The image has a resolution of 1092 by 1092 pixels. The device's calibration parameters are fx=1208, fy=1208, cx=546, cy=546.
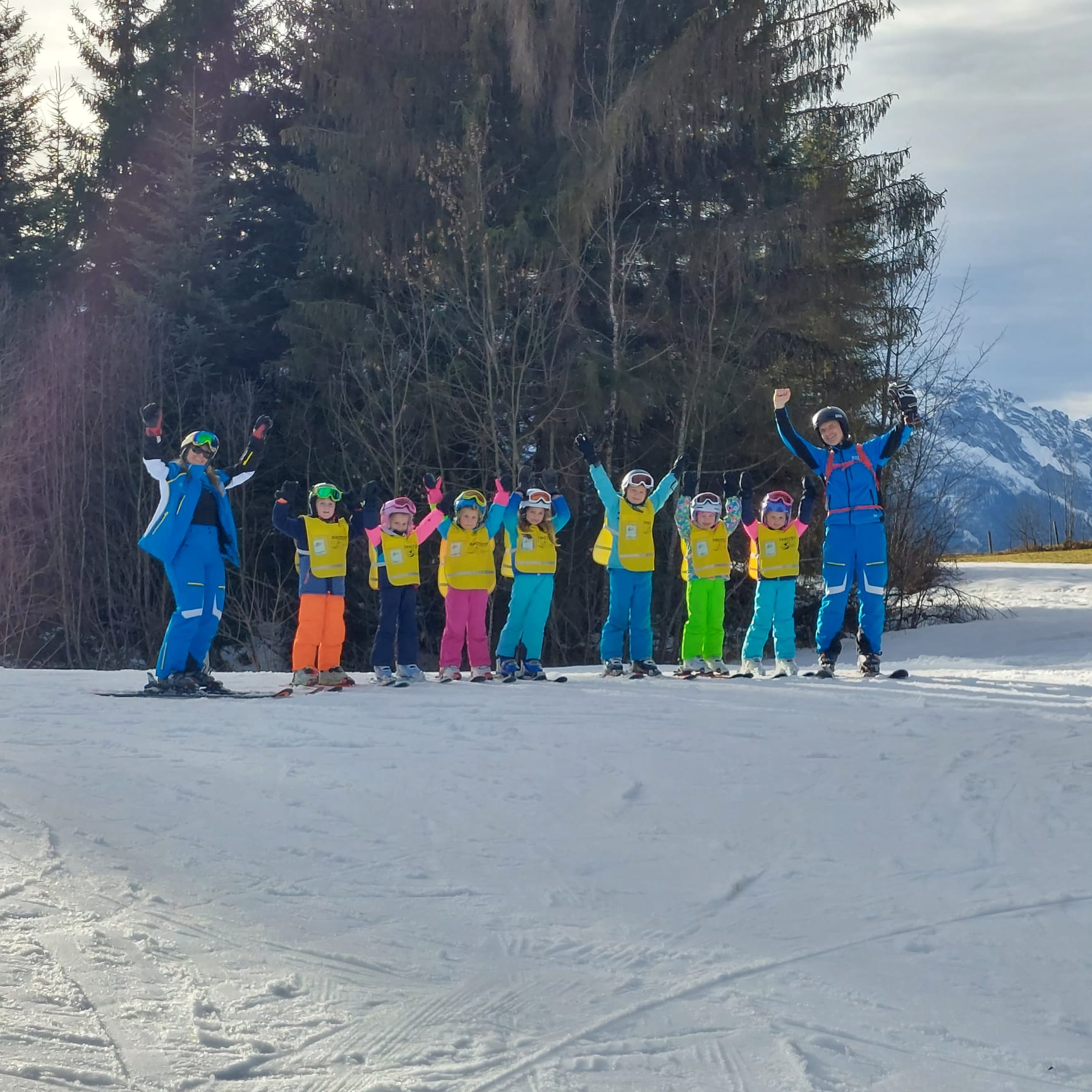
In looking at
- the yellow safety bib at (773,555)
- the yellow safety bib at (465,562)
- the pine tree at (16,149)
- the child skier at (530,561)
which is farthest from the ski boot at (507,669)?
the pine tree at (16,149)

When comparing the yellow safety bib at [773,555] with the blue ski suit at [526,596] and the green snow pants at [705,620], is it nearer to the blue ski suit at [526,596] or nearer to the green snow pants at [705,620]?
the green snow pants at [705,620]

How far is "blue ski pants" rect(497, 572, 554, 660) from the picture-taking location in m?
11.0

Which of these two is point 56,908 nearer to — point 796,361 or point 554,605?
point 554,605

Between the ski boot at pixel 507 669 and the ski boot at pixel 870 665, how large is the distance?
117 inches

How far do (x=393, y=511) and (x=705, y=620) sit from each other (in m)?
2.95

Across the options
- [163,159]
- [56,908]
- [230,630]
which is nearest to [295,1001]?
[56,908]

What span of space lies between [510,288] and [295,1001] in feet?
49.4

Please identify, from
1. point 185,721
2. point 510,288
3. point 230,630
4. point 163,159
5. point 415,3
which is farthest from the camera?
point 163,159

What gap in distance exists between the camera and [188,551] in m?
9.70

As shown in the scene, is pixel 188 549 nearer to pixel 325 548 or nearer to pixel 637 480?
pixel 325 548

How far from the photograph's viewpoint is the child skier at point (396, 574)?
422 inches

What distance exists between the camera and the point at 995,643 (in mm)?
14297

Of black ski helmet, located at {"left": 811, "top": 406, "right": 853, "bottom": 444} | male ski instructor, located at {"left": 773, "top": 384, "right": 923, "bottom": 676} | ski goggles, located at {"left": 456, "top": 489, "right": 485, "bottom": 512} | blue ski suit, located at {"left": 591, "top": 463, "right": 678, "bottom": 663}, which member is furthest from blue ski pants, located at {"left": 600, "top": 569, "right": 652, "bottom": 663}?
black ski helmet, located at {"left": 811, "top": 406, "right": 853, "bottom": 444}

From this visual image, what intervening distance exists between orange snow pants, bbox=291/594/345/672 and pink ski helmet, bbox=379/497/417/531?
2.63 ft
